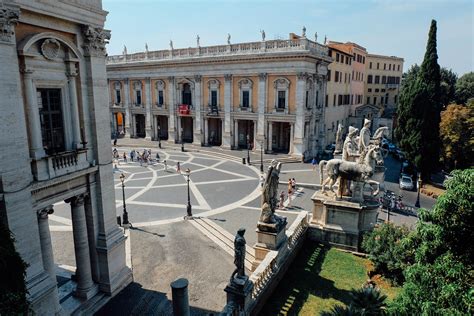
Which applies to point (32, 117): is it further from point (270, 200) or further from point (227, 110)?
point (227, 110)

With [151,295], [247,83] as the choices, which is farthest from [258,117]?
[151,295]

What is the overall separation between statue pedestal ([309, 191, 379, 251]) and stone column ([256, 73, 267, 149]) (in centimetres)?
2230

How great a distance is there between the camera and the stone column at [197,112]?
1604 inches

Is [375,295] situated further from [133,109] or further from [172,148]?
[133,109]

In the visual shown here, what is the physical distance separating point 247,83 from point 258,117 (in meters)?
4.23

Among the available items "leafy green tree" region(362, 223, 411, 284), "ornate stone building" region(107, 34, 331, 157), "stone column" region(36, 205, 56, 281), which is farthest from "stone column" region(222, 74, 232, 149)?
"stone column" region(36, 205, 56, 281)

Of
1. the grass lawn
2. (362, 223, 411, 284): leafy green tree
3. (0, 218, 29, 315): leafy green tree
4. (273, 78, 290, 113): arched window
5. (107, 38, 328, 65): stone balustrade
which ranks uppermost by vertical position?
(107, 38, 328, 65): stone balustrade

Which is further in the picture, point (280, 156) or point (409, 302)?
point (280, 156)

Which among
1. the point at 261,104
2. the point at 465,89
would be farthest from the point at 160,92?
the point at 465,89

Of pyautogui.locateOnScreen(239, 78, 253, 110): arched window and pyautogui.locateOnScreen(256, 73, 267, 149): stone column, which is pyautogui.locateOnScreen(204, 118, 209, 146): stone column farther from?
pyautogui.locateOnScreen(256, 73, 267, 149): stone column

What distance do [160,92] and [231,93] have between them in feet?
39.1

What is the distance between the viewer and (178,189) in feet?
82.3

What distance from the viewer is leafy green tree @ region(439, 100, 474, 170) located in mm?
27875

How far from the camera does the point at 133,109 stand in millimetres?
48312
